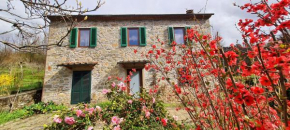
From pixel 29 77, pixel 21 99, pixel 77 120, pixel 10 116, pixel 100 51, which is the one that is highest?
pixel 100 51

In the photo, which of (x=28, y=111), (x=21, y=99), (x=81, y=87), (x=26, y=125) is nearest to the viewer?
(x=26, y=125)

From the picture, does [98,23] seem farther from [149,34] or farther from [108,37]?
[149,34]

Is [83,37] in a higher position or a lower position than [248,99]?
higher

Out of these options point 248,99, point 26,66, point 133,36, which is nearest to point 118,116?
point 248,99

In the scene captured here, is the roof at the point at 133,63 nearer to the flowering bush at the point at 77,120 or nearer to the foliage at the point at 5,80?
the flowering bush at the point at 77,120

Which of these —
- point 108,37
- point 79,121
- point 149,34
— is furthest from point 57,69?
point 79,121

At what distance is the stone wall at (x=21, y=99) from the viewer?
6940 mm

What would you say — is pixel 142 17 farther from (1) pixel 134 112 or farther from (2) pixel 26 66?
(2) pixel 26 66

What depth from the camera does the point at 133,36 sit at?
9320mm

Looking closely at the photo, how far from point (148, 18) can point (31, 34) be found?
24.9ft

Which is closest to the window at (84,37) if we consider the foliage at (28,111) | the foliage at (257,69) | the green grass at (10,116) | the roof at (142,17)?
the roof at (142,17)

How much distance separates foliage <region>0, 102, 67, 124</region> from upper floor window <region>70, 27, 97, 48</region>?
365cm

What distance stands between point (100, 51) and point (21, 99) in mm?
4996

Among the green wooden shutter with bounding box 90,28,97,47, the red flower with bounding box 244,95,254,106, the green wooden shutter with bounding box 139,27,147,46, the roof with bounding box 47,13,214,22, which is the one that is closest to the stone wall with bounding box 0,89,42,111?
the green wooden shutter with bounding box 90,28,97,47
